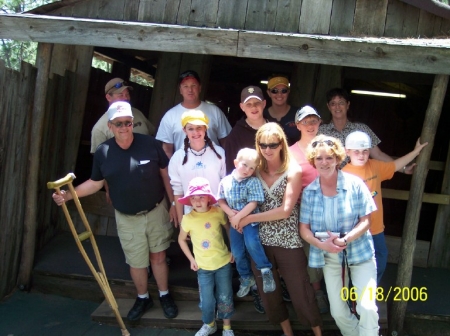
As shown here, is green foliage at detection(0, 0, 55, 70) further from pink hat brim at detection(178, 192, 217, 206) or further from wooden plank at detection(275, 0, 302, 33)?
pink hat brim at detection(178, 192, 217, 206)

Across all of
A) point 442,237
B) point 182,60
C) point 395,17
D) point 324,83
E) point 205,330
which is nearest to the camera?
point 205,330

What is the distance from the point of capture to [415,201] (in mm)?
4477

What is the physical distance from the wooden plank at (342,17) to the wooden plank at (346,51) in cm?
78

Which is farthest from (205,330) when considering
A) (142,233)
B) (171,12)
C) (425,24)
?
(425,24)

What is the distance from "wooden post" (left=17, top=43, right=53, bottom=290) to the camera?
16.5 ft

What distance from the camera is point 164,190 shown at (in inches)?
182

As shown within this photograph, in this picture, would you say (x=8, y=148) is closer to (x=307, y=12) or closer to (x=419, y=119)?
(x=307, y=12)

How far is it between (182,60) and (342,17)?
2.21 meters

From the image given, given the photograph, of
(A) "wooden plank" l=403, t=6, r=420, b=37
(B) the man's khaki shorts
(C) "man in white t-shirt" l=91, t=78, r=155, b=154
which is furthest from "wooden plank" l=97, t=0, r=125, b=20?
(A) "wooden plank" l=403, t=6, r=420, b=37

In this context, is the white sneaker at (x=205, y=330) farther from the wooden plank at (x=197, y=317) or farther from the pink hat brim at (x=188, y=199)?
the pink hat brim at (x=188, y=199)

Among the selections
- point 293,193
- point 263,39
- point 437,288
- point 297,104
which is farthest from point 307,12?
point 437,288

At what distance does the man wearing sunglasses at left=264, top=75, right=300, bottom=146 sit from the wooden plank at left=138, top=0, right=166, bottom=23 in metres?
1.48

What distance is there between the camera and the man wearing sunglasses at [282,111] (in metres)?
4.54
